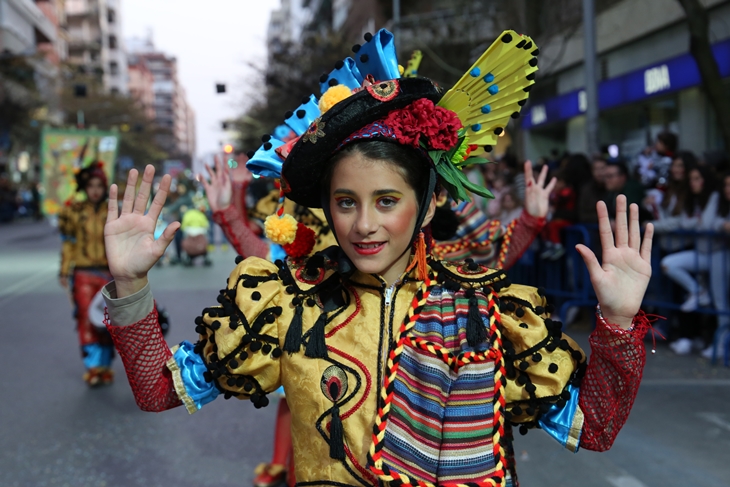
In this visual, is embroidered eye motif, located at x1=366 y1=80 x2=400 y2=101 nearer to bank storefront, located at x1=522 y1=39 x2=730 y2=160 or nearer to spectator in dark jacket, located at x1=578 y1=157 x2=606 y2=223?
spectator in dark jacket, located at x1=578 y1=157 x2=606 y2=223

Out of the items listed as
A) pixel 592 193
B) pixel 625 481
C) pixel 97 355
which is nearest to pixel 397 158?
pixel 625 481

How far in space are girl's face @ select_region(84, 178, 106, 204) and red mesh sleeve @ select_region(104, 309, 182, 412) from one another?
17.5 ft

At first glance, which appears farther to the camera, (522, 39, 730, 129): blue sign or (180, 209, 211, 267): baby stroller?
(180, 209, 211, 267): baby stroller

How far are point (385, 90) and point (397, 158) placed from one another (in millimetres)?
182

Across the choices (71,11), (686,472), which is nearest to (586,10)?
(686,472)

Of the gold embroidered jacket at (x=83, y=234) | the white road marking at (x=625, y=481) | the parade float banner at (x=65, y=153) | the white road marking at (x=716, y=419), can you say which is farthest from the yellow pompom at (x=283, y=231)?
the parade float banner at (x=65, y=153)

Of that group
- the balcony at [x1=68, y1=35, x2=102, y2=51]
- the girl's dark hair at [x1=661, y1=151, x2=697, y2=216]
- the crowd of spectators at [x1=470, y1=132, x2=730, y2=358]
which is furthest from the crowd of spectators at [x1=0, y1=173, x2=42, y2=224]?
the balcony at [x1=68, y1=35, x2=102, y2=51]

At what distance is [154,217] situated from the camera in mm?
2195

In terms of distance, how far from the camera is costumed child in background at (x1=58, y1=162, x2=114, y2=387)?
6.92 m

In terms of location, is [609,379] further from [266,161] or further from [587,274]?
[587,274]

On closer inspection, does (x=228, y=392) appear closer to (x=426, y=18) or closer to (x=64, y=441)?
(x=64, y=441)

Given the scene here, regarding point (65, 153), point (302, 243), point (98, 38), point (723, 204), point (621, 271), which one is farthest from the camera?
point (98, 38)

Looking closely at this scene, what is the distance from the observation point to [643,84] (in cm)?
1527

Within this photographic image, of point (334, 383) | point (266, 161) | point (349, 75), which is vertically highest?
point (349, 75)
